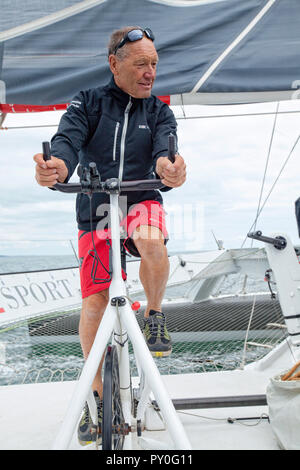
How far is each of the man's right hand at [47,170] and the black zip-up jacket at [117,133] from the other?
46cm

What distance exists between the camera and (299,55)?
2.76 meters

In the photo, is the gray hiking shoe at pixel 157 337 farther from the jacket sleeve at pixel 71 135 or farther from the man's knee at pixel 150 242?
the jacket sleeve at pixel 71 135

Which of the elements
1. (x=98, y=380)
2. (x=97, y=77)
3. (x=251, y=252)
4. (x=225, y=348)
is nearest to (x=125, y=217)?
(x=98, y=380)

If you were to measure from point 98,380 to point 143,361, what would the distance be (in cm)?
66

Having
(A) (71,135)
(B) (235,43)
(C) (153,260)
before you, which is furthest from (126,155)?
(B) (235,43)

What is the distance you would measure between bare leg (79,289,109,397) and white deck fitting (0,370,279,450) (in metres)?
0.41

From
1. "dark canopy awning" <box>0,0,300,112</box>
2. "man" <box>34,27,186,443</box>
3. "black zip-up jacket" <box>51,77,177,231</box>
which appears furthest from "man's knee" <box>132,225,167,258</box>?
"dark canopy awning" <box>0,0,300,112</box>

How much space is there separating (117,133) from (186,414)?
1667mm

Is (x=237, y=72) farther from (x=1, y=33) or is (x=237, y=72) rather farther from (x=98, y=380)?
(x=98, y=380)

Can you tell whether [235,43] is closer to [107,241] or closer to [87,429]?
[107,241]

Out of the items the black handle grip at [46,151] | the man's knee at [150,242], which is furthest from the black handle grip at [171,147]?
the man's knee at [150,242]

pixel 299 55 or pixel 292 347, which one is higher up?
pixel 299 55

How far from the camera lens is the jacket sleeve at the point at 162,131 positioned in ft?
6.14

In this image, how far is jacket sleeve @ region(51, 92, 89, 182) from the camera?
5.56ft
